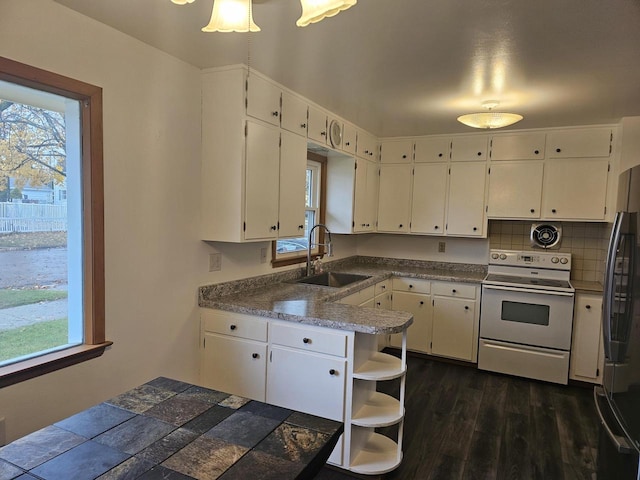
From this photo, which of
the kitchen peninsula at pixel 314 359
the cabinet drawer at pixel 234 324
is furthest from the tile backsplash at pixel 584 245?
the cabinet drawer at pixel 234 324

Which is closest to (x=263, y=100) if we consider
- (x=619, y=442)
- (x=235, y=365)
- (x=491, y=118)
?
(x=491, y=118)

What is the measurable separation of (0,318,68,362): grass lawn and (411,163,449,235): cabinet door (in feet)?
11.1

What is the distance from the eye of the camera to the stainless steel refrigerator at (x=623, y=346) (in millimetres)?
1576

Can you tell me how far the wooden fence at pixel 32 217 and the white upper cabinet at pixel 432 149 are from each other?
3377 mm

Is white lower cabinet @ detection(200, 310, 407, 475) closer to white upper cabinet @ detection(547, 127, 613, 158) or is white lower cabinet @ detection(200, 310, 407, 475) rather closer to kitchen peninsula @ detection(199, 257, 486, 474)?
kitchen peninsula @ detection(199, 257, 486, 474)

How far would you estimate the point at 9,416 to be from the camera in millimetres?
1651

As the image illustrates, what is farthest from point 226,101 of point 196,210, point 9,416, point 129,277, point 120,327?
point 9,416

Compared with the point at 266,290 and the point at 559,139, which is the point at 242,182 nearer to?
the point at 266,290

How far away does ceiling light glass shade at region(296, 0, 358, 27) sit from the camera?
1194mm

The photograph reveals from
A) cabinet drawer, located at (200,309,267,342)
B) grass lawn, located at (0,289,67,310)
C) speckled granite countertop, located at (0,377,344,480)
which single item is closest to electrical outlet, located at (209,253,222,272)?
cabinet drawer, located at (200,309,267,342)

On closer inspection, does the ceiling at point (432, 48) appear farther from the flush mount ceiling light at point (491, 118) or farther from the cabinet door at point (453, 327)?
the cabinet door at point (453, 327)

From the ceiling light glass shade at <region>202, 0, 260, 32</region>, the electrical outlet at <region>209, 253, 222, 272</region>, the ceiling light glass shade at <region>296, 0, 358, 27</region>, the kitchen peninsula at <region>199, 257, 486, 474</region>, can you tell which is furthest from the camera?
the electrical outlet at <region>209, 253, 222, 272</region>

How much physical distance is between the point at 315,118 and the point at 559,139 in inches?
89.2

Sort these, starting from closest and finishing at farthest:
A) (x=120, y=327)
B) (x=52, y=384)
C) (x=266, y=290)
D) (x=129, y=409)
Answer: (x=129, y=409)
(x=52, y=384)
(x=120, y=327)
(x=266, y=290)
